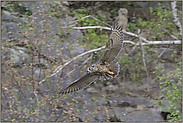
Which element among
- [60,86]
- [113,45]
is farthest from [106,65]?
[60,86]

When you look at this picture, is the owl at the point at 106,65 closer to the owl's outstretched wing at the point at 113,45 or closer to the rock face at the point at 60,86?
the owl's outstretched wing at the point at 113,45

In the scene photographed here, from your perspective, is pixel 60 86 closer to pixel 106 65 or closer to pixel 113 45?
pixel 106 65

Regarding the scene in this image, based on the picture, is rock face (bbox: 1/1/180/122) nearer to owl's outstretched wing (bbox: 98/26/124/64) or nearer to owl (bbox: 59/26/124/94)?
owl (bbox: 59/26/124/94)

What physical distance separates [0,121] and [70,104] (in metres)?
1.79

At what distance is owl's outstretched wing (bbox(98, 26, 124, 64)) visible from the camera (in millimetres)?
2365

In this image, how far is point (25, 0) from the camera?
545cm

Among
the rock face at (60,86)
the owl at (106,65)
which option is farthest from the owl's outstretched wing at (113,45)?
the rock face at (60,86)

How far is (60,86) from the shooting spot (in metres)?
5.08

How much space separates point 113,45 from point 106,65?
290mm

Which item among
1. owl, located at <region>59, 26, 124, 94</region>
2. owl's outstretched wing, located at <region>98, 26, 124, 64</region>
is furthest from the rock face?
owl's outstretched wing, located at <region>98, 26, 124, 64</region>

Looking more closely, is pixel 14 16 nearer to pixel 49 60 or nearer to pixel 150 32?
pixel 49 60

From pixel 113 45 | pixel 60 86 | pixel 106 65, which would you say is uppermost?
pixel 113 45

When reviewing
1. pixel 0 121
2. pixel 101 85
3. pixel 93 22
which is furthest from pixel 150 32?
pixel 0 121

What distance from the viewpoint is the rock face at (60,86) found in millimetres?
5027
